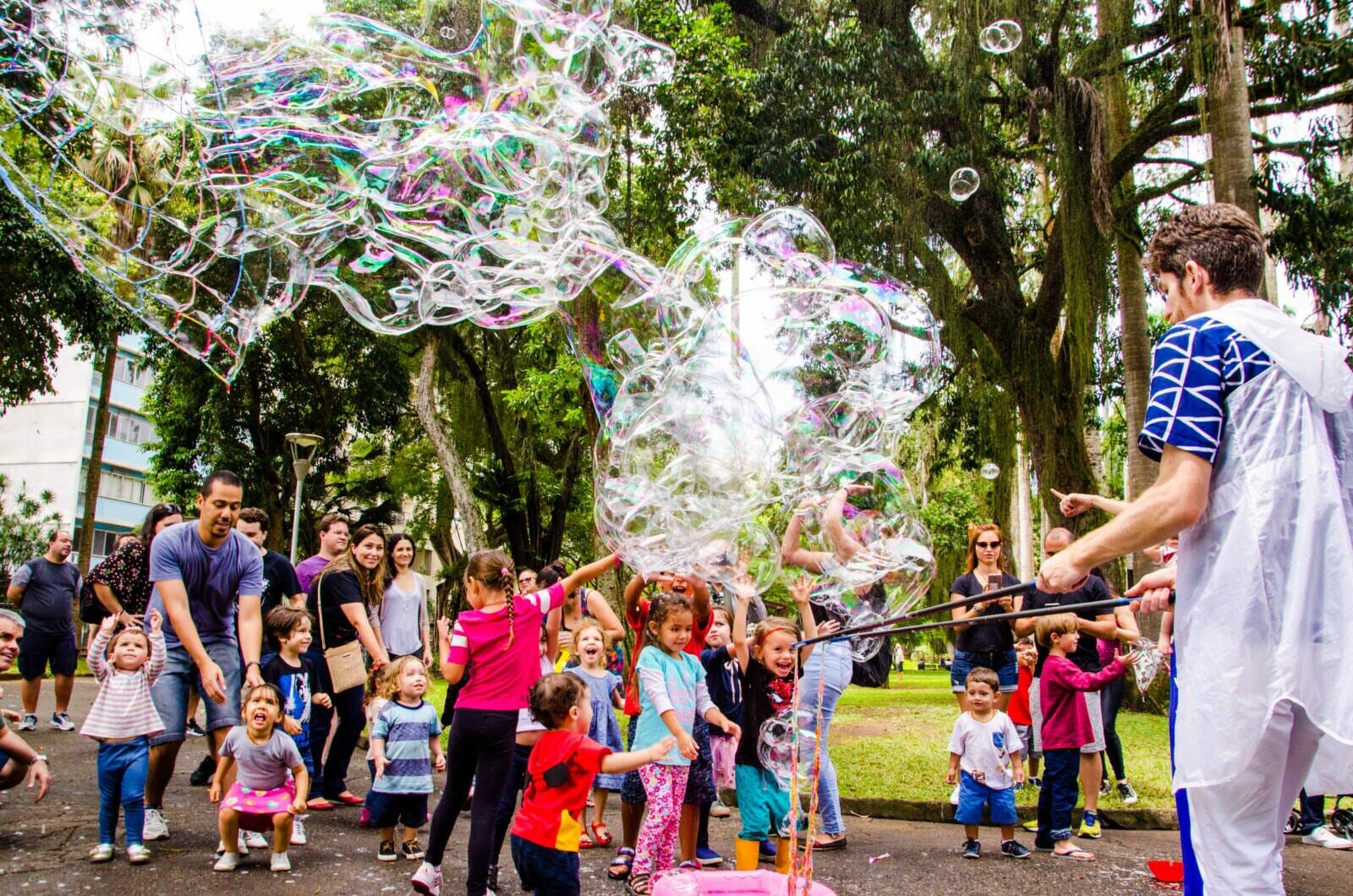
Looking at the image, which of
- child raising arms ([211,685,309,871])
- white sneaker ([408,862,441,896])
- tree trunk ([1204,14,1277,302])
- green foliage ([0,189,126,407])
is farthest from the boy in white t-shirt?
green foliage ([0,189,126,407])

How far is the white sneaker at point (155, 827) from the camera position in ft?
17.3

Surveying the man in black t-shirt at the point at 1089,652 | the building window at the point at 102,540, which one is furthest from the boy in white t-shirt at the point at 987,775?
the building window at the point at 102,540

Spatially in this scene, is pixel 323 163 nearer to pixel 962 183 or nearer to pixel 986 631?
pixel 986 631

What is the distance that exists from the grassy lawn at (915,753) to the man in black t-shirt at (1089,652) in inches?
29.3

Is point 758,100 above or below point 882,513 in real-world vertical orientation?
above

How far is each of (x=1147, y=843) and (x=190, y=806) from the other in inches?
233

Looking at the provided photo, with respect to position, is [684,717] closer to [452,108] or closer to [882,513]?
[882,513]

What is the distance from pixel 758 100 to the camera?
1312 centimetres

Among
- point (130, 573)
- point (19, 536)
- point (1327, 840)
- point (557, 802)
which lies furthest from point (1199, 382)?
→ point (19, 536)

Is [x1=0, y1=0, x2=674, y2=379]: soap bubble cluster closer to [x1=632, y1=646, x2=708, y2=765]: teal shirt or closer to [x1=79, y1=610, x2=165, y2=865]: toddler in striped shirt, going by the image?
[x1=79, y1=610, x2=165, y2=865]: toddler in striped shirt

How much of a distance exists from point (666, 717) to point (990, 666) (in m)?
3.22

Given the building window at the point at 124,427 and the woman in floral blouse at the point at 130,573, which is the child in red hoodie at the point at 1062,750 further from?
the building window at the point at 124,427

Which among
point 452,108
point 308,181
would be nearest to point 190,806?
point 308,181

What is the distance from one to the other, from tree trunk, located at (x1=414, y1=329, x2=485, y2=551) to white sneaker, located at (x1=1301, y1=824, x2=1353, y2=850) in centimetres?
1355
